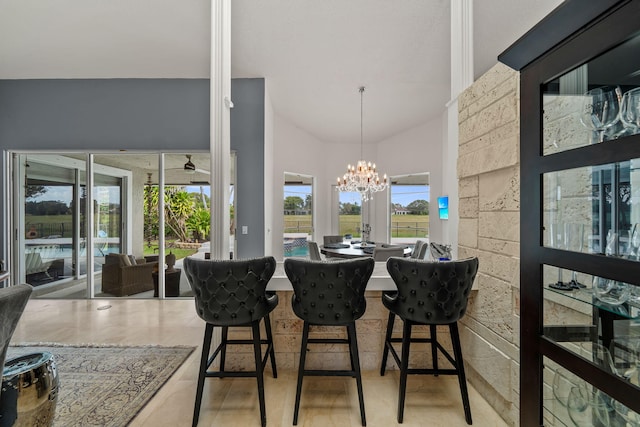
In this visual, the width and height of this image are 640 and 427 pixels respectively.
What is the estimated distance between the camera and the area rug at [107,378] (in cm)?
181

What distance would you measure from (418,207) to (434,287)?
15.7 ft

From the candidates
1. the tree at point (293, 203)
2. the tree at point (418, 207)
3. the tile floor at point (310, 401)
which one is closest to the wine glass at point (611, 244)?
the tile floor at point (310, 401)

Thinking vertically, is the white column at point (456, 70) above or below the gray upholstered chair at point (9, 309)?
above

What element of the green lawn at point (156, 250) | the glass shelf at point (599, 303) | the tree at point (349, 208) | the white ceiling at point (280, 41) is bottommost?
the green lawn at point (156, 250)

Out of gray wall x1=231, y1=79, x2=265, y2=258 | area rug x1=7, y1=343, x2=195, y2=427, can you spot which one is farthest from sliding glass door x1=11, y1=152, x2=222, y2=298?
area rug x1=7, y1=343, x2=195, y2=427

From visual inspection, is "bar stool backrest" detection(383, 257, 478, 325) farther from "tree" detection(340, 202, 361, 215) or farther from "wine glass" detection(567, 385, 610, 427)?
"tree" detection(340, 202, 361, 215)

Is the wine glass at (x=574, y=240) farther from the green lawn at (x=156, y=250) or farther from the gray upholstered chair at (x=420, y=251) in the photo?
the green lawn at (x=156, y=250)

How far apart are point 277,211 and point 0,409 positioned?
4548 mm

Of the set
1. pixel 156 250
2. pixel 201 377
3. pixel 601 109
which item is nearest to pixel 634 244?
pixel 601 109

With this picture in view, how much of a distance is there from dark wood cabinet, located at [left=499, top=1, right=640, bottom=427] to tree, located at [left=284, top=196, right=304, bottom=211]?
5452 millimetres

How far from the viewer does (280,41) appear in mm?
3180

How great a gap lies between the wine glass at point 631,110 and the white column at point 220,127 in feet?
7.21

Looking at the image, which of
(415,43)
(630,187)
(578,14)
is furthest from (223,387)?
(415,43)

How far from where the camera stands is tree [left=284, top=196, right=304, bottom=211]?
6.18 meters
